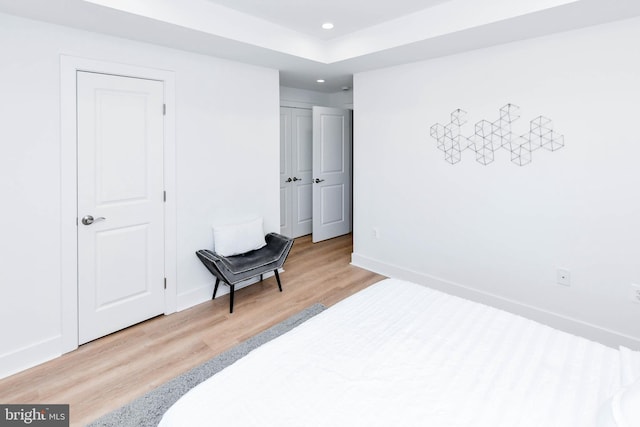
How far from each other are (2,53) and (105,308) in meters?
1.80

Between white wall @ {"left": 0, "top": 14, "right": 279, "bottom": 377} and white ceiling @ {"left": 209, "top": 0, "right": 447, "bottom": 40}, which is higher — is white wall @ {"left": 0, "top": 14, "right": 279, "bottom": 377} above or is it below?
below

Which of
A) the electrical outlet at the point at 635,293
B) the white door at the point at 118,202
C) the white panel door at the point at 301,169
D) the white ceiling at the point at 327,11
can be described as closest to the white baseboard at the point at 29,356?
the white door at the point at 118,202

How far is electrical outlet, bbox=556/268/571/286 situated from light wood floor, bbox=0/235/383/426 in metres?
1.65

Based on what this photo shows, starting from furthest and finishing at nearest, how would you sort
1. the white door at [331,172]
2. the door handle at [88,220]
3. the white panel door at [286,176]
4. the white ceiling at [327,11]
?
the white panel door at [286,176], the white door at [331,172], the white ceiling at [327,11], the door handle at [88,220]

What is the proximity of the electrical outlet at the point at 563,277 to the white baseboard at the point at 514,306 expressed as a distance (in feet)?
0.85

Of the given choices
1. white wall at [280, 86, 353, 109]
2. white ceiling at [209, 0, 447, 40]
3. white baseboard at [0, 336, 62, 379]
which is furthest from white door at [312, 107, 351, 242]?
white baseboard at [0, 336, 62, 379]

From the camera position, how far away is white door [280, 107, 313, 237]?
519 cm

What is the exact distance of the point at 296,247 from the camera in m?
4.96

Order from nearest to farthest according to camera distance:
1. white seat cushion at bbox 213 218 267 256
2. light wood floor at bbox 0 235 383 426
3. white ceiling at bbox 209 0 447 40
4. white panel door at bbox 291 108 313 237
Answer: light wood floor at bbox 0 235 383 426 < white ceiling at bbox 209 0 447 40 < white seat cushion at bbox 213 218 267 256 < white panel door at bbox 291 108 313 237

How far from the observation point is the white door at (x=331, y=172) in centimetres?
500

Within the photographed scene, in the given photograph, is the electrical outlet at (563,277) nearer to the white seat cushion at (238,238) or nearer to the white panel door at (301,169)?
the white seat cushion at (238,238)

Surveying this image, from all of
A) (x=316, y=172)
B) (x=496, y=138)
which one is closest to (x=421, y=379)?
(x=496, y=138)

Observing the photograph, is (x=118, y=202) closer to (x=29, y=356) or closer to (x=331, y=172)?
(x=29, y=356)

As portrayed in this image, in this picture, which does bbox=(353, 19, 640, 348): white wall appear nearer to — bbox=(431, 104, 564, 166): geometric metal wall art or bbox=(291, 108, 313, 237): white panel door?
bbox=(431, 104, 564, 166): geometric metal wall art
